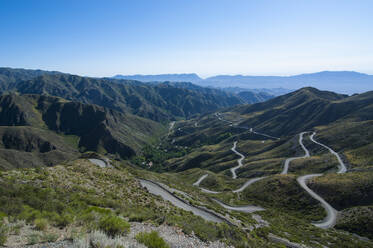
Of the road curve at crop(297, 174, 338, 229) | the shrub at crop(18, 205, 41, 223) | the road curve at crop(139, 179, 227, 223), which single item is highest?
the shrub at crop(18, 205, 41, 223)

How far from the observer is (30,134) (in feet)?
633

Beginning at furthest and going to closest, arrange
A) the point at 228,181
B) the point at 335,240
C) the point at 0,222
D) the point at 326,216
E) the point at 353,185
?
the point at 228,181 → the point at 353,185 → the point at 326,216 → the point at 335,240 → the point at 0,222

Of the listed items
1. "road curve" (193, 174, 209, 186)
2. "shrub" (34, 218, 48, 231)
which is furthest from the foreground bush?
"road curve" (193, 174, 209, 186)

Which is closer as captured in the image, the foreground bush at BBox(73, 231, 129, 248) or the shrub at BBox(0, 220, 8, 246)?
the foreground bush at BBox(73, 231, 129, 248)

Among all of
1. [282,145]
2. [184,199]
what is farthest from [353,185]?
[282,145]

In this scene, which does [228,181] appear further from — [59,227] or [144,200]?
[59,227]

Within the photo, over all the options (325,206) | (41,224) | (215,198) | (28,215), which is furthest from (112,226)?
(325,206)

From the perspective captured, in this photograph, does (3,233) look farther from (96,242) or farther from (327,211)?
(327,211)

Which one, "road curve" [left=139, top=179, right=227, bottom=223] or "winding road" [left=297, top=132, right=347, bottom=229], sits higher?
"road curve" [left=139, top=179, right=227, bottom=223]

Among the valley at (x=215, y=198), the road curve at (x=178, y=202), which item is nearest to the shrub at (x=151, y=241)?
the valley at (x=215, y=198)

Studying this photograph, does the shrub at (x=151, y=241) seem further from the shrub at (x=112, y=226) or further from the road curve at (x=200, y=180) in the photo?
the road curve at (x=200, y=180)

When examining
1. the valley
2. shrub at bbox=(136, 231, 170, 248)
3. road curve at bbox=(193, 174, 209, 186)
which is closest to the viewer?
shrub at bbox=(136, 231, 170, 248)

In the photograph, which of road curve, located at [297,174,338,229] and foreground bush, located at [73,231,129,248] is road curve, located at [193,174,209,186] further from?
foreground bush, located at [73,231,129,248]

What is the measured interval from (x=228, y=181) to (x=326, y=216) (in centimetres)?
4638
